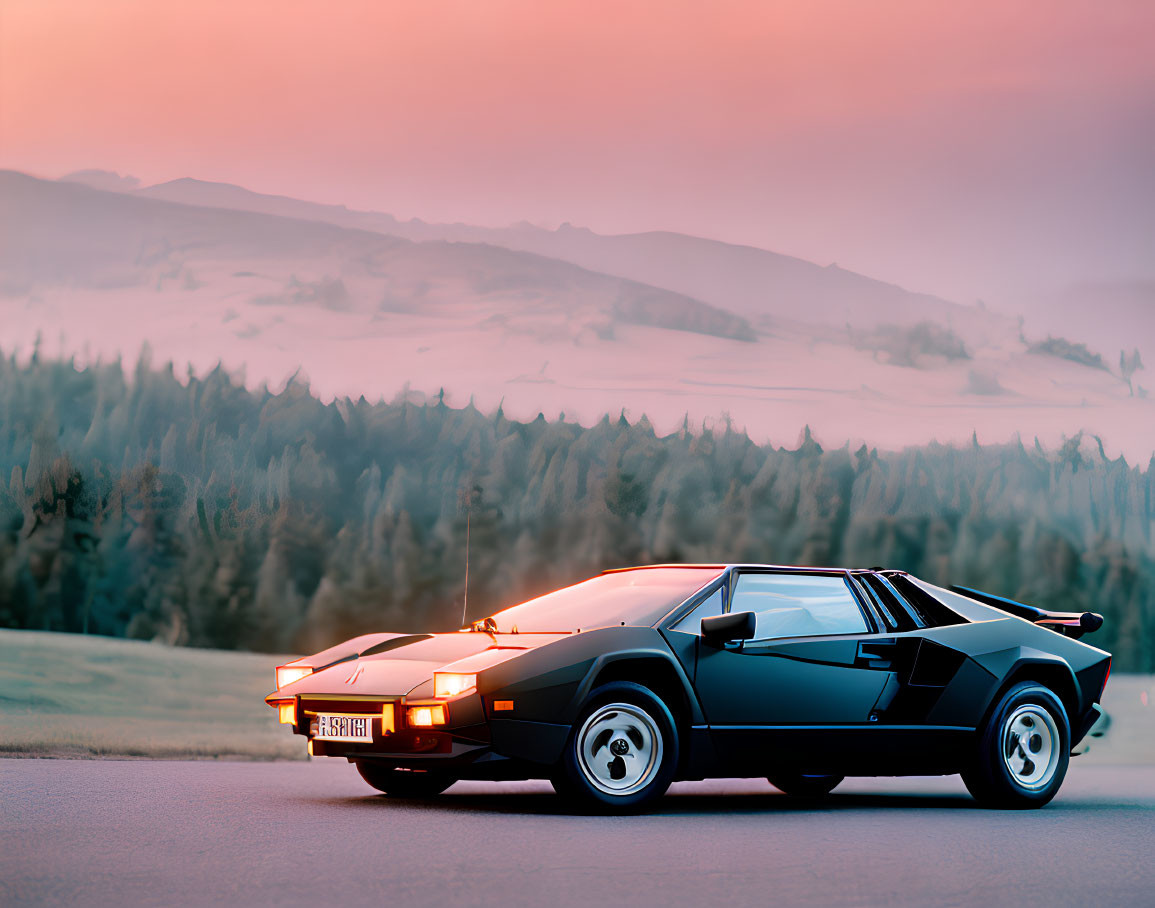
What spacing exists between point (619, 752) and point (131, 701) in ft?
58.5

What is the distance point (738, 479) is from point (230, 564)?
39.0 feet

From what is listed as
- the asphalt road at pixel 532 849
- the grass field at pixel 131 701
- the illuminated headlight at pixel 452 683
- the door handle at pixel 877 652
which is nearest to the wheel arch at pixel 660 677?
the asphalt road at pixel 532 849

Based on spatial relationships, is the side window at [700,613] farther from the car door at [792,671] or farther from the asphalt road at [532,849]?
the asphalt road at [532,849]

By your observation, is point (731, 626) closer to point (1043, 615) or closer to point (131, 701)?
point (1043, 615)

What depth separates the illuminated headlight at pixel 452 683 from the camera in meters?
8.62

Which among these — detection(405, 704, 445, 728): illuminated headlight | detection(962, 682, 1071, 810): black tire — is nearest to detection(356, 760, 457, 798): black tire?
detection(405, 704, 445, 728): illuminated headlight

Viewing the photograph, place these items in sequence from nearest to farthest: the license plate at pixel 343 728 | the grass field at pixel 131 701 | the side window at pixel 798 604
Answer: the license plate at pixel 343 728
the side window at pixel 798 604
the grass field at pixel 131 701

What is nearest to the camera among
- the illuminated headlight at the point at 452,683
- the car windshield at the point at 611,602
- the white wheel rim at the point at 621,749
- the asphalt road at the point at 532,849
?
the asphalt road at the point at 532,849

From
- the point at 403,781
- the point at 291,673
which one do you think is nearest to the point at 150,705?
the point at 403,781

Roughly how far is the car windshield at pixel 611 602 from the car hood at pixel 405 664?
29 cm

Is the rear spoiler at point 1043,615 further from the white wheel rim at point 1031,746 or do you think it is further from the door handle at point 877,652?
the door handle at point 877,652

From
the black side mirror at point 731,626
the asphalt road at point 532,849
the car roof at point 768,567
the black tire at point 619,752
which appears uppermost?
the car roof at point 768,567

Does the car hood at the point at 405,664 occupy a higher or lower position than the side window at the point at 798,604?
lower

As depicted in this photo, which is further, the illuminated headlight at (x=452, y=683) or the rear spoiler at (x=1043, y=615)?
the rear spoiler at (x=1043, y=615)
